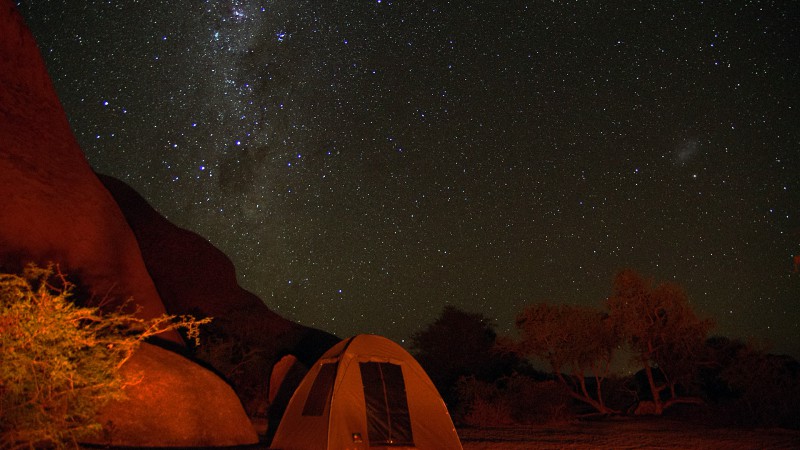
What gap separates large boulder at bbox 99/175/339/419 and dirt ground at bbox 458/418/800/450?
13.2 meters

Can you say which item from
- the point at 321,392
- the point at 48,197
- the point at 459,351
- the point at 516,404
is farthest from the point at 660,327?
the point at 48,197

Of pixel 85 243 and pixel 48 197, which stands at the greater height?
pixel 48 197

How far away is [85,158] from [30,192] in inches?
136

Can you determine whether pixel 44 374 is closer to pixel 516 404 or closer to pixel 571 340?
pixel 516 404

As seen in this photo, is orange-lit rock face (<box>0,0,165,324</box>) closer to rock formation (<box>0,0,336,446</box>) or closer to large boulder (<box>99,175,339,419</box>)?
rock formation (<box>0,0,336,446</box>)

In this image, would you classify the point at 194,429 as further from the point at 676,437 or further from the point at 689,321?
the point at 689,321

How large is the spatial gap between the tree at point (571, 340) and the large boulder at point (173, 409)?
1341 cm

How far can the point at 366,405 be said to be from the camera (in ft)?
36.6

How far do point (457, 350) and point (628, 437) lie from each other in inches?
626

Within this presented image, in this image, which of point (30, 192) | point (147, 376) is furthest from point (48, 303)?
point (30, 192)

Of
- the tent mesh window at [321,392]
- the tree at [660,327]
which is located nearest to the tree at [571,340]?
the tree at [660,327]

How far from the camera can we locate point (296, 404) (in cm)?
1183

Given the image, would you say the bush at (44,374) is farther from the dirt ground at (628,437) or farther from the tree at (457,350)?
the tree at (457,350)

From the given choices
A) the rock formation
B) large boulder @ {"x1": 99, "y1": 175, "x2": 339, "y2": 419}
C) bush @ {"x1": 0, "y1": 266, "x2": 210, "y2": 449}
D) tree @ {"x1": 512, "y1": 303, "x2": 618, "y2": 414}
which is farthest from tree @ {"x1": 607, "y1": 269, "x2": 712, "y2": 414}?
bush @ {"x1": 0, "y1": 266, "x2": 210, "y2": 449}
